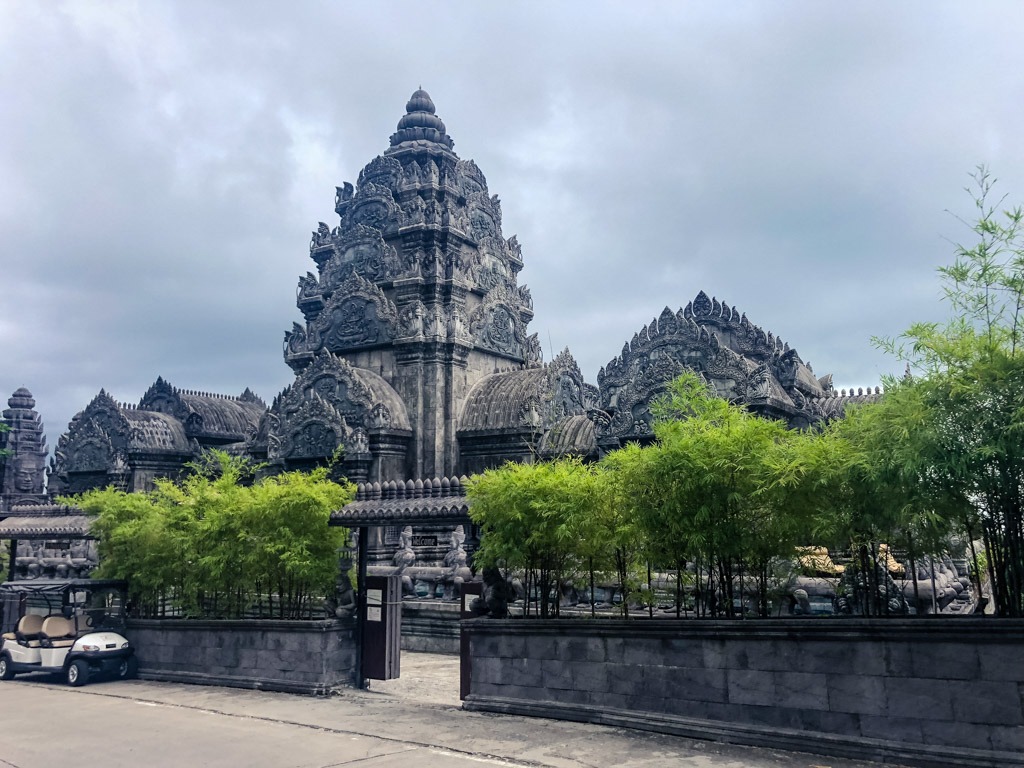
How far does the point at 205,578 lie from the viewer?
1664 centimetres

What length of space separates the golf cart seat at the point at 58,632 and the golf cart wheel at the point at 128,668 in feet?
3.43

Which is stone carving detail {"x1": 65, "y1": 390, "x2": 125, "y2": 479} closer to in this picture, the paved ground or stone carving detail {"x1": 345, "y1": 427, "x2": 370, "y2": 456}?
stone carving detail {"x1": 345, "y1": 427, "x2": 370, "y2": 456}

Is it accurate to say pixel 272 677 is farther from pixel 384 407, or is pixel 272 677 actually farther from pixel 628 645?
pixel 384 407

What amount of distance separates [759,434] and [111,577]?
14.8 meters

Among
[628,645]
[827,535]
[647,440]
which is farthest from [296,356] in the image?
[827,535]

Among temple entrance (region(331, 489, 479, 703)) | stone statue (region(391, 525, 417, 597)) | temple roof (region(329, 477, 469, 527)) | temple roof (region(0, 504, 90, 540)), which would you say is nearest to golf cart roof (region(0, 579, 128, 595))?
temple roof (region(0, 504, 90, 540))

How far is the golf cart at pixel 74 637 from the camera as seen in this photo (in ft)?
53.7

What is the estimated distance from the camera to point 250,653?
51.3ft

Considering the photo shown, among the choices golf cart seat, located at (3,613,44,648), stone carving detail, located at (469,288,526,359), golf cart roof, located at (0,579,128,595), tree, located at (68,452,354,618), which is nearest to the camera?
tree, located at (68,452,354,618)

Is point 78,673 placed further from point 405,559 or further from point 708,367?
point 708,367

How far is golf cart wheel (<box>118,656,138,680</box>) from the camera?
55.7 ft

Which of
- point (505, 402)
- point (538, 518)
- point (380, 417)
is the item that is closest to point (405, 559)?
point (380, 417)

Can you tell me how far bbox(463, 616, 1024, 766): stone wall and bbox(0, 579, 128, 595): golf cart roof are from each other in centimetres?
906

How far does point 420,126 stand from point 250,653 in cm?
2692
